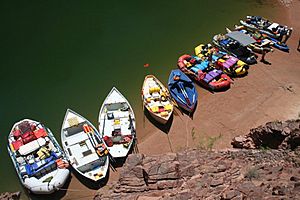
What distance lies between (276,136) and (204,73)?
10553 mm

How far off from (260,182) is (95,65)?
20.2 meters

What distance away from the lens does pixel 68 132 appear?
70.9 feet

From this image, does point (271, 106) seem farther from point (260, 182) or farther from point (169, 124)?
point (260, 182)

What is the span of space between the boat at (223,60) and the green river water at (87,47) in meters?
1.65

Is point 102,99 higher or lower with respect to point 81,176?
higher

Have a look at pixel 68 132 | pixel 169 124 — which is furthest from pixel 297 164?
pixel 68 132

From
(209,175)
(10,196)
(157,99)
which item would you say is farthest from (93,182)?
(209,175)

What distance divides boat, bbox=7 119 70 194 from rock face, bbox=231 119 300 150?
10.9m

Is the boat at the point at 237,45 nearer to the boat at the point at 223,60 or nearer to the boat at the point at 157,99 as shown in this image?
the boat at the point at 223,60

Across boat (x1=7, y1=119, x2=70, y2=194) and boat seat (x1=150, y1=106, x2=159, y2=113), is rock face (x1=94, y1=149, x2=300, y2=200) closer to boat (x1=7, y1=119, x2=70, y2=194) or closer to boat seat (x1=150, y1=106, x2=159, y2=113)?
boat (x1=7, y1=119, x2=70, y2=194)

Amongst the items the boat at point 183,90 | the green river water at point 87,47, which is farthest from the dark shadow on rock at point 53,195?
the boat at point 183,90

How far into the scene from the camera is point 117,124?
21906 millimetres

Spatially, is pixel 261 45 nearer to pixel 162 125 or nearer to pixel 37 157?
pixel 162 125

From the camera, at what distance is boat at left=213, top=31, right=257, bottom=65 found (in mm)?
26891
